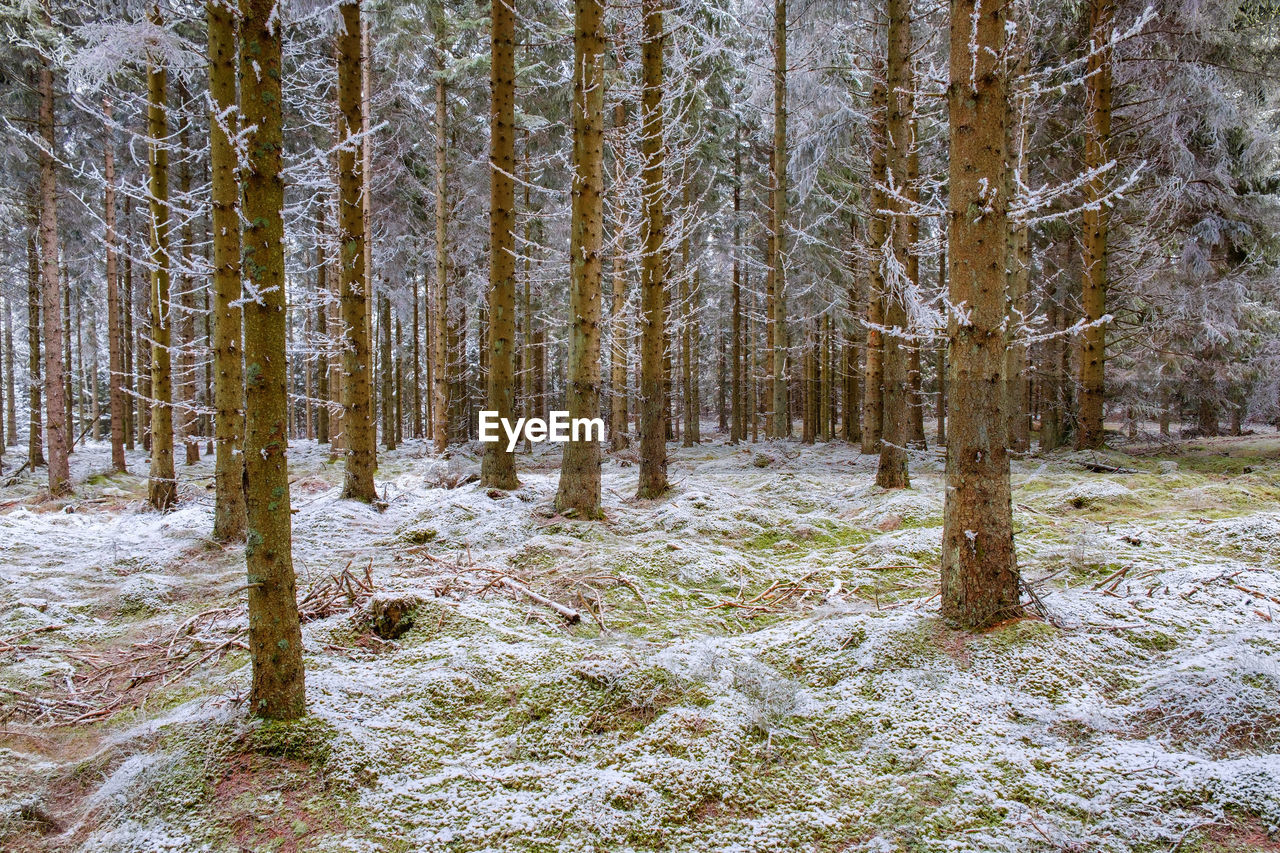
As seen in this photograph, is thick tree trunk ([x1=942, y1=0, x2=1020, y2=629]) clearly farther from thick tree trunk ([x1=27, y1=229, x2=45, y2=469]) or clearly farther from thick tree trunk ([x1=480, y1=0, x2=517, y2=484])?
thick tree trunk ([x1=27, y1=229, x2=45, y2=469])

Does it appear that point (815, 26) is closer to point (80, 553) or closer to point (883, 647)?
point (883, 647)

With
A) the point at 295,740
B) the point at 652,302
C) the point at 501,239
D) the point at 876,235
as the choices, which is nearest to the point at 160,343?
the point at 501,239

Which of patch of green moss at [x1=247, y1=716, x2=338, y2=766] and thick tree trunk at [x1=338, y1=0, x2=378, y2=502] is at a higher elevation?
thick tree trunk at [x1=338, y1=0, x2=378, y2=502]

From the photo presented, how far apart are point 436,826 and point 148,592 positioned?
4.19m

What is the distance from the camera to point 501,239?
8.41m

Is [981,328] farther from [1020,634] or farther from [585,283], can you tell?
[585,283]

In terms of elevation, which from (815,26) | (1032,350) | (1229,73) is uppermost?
(815,26)

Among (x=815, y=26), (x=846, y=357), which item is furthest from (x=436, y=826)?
(x=846, y=357)

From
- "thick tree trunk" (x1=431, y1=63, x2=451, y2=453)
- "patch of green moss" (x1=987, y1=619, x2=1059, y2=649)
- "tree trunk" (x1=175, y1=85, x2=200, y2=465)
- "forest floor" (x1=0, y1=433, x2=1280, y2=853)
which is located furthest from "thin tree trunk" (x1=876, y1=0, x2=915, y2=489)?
"thick tree trunk" (x1=431, y1=63, x2=451, y2=453)

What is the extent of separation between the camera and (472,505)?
751 cm

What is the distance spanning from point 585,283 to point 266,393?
4.64 metres

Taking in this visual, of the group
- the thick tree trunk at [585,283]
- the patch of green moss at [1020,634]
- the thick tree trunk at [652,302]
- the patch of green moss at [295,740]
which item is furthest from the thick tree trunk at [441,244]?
the patch of green moss at [1020,634]

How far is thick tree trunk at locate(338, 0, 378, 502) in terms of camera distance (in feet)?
25.1

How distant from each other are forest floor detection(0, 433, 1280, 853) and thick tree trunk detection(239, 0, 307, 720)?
0.27 m
